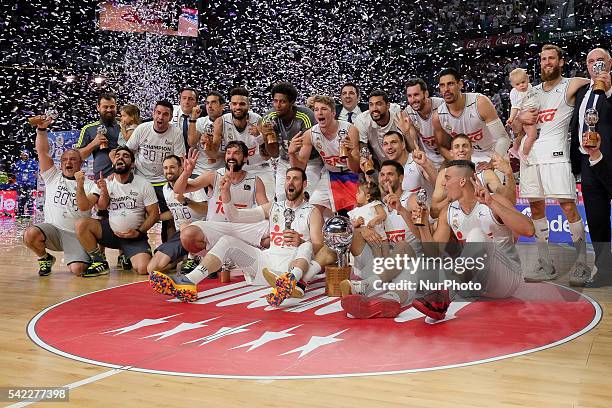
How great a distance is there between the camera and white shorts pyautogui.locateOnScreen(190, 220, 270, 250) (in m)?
5.14

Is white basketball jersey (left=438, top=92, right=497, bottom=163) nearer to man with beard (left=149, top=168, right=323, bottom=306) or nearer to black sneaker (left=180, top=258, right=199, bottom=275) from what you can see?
man with beard (left=149, top=168, right=323, bottom=306)

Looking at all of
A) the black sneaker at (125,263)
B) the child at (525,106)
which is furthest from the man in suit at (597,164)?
the black sneaker at (125,263)

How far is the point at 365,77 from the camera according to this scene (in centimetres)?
2131

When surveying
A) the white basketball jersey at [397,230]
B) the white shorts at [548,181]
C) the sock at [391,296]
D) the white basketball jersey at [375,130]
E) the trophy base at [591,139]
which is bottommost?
the sock at [391,296]

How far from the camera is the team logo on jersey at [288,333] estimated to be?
114 inches

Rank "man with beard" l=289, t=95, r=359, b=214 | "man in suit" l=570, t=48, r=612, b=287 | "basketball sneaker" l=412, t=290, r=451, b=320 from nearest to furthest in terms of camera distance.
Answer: "basketball sneaker" l=412, t=290, r=451, b=320 < "man in suit" l=570, t=48, r=612, b=287 < "man with beard" l=289, t=95, r=359, b=214

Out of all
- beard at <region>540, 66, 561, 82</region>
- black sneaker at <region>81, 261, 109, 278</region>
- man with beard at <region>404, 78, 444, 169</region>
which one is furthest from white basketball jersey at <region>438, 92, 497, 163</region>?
black sneaker at <region>81, 261, 109, 278</region>

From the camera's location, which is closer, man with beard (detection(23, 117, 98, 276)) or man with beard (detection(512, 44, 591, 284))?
man with beard (detection(512, 44, 591, 284))

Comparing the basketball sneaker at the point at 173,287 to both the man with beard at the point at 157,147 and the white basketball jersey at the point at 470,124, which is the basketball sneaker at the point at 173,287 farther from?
the white basketball jersey at the point at 470,124

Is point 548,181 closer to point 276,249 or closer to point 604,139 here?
point 604,139

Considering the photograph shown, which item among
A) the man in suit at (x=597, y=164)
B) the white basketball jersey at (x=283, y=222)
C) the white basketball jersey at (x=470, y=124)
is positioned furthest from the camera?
the white basketball jersey at (x=470, y=124)

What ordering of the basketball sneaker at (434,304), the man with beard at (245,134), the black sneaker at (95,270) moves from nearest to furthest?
1. the basketball sneaker at (434,304)
2. the black sneaker at (95,270)
3. the man with beard at (245,134)

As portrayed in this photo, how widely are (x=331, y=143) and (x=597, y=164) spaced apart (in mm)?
2314

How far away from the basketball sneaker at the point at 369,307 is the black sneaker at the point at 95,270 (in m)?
3.12
